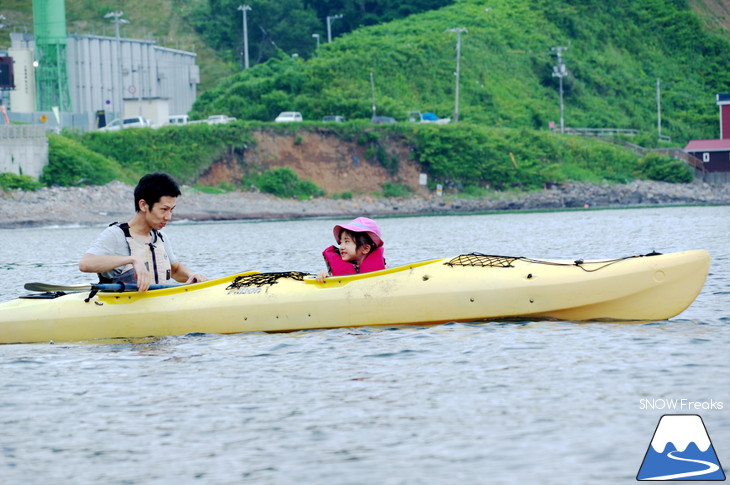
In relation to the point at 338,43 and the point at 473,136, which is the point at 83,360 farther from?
the point at 338,43

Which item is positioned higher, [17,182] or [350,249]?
[17,182]

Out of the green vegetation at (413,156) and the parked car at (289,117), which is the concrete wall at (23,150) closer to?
the green vegetation at (413,156)

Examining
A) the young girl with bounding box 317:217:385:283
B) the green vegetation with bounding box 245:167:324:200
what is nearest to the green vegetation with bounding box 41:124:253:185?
the green vegetation with bounding box 245:167:324:200

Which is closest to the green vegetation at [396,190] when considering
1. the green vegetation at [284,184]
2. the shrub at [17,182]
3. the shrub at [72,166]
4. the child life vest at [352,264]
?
the green vegetation at [284,184]

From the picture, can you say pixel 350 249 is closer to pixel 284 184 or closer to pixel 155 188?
pixel 155 188

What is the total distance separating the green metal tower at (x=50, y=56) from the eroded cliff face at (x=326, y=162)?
10619 millimetres

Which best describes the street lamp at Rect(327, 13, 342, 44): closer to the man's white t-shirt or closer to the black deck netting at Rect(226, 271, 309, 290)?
the black deck netting at Rect(226, 271, 309, 290)

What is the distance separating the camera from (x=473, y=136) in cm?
6128

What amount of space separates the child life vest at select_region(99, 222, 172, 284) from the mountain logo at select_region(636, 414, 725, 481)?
18.0ft

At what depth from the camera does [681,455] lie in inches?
259

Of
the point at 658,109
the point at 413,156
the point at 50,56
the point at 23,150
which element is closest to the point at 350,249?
the point at 23,150

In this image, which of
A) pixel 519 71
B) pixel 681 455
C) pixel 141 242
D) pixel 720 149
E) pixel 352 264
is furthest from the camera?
pixel 519 71

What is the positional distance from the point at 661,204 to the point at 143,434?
5705 cm

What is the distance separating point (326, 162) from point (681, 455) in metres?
53.5
